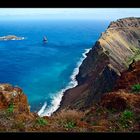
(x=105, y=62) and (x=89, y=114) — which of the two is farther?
(x=105, y=62)

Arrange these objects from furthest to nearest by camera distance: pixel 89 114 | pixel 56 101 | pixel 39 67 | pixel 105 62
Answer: pixel 39 67
pixel 105 62
pixel 56 101
pixel 89 114

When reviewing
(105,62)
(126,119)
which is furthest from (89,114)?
(105,62)

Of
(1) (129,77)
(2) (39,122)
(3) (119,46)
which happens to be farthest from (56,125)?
(3) (119,46)

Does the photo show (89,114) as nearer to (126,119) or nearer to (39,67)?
(126,119)

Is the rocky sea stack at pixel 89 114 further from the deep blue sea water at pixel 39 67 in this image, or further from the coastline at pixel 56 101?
the deep blue sea water at pixel 39 67

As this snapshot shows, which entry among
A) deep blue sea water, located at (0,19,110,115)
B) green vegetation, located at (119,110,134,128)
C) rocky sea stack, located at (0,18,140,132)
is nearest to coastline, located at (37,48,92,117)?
deep blue sea water, located at (0,19,110,115)

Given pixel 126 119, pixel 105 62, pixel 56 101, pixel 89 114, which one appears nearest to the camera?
pixel 126 119

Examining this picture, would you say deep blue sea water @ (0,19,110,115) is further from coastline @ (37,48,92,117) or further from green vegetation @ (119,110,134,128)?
green vegetation @ (119,110,134,128)

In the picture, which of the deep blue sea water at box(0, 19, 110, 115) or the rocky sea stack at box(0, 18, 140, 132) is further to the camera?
the deep blue sea water at box(0, 19, 110, 115)
